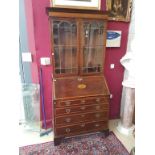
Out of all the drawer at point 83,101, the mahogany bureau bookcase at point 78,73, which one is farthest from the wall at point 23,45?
the drawer at point 83,101

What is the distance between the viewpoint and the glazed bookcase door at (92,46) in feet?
7.28

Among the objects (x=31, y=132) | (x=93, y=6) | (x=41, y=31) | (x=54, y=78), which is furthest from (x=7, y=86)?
(x=31, y=132)

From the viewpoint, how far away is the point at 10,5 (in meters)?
0.47

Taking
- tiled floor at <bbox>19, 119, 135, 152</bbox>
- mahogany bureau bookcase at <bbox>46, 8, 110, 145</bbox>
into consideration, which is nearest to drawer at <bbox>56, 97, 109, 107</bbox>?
mahogany bureau bookcase at <bbox>46, 8, 110, 145</bbox>

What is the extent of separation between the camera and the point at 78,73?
2.36m

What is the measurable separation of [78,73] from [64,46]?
46 centimetres

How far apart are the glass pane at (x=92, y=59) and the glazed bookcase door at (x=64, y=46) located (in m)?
0.15

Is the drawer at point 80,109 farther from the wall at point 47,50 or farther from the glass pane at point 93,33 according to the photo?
the glass pane at point 93,33

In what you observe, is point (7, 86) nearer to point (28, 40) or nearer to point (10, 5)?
point (10, 5)

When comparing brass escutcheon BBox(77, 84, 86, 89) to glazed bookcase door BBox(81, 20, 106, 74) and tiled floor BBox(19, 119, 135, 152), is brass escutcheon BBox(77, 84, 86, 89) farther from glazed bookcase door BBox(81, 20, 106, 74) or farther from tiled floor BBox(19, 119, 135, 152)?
tiled floor BBox(19, 119, 135, 152)

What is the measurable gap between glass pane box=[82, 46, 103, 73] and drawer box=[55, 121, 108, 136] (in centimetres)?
83

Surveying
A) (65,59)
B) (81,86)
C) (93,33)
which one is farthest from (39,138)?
(93,33)

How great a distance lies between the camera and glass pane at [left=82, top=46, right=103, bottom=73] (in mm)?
2342
